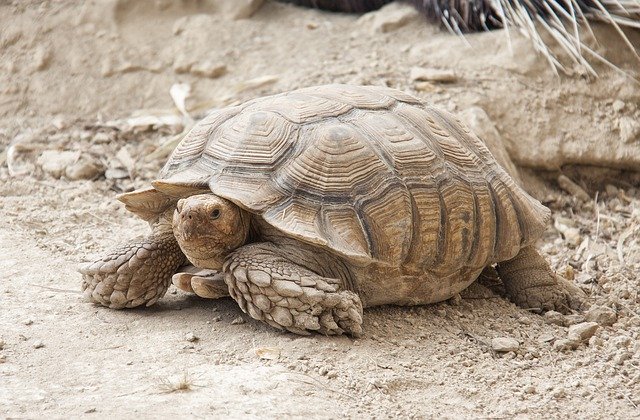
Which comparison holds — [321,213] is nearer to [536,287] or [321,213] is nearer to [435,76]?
[536,287]

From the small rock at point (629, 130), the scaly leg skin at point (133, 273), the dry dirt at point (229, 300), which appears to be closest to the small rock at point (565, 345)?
the dry dirt at point (229, 300)

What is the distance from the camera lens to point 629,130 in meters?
6.25

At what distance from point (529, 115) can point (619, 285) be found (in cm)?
194

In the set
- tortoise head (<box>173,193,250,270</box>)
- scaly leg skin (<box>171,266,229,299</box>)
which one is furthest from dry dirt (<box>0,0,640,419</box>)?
tortoise head (<box>173,193,250,270</box>)

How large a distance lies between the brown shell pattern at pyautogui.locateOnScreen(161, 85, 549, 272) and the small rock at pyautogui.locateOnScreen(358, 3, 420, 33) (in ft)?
10.1

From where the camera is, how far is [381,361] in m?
3.44

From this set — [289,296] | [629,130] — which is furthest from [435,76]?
[289,296]

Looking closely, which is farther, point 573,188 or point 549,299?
point 573,188

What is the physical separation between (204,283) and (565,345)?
1.56 metres

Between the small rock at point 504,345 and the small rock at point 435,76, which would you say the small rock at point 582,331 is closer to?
the small rock at point 504,345

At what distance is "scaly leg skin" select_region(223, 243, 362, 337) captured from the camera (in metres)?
3.48

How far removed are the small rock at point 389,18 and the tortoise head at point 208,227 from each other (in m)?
3.82

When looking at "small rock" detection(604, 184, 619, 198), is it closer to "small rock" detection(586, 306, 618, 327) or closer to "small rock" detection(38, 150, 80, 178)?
"small rock" detection(586, 306, 618, 327)

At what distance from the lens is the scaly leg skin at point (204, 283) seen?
3680 millimetres
